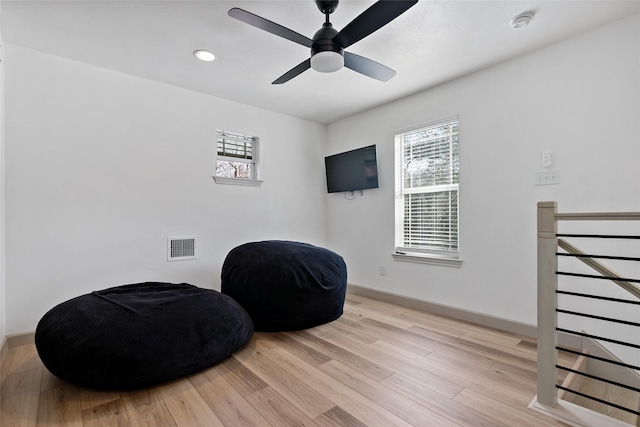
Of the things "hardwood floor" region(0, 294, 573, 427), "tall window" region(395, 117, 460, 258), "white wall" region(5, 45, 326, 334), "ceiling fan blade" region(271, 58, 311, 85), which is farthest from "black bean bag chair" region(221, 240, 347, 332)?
"ceiling fan blade" region(271, 58, 311, 85)

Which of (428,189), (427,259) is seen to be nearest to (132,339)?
(427,259)

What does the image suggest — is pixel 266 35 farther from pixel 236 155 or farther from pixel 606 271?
pixel 606 271

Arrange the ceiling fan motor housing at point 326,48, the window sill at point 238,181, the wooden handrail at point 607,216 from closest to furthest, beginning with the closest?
the wooden handrail at point 607,216
the ceiling fan motor housing at point 326,48
the window sill at point 238,181

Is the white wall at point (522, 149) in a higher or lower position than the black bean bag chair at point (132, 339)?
higher

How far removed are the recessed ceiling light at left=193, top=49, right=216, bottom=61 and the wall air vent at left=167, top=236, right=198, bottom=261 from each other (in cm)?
179

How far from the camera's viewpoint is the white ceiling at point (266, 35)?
207cm

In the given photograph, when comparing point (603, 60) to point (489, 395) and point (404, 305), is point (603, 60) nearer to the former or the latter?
point (489, 395)

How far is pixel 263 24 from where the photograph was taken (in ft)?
5.96

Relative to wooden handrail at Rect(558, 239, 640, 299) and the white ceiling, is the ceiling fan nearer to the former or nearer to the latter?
the white ceiling

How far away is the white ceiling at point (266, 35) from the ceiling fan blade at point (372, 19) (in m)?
0.31

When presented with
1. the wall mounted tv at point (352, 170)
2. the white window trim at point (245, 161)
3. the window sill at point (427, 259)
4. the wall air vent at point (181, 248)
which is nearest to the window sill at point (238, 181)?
the white window trim at point (245, 161)

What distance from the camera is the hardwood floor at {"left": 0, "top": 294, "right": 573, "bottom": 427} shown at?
1573mm

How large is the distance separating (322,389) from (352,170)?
2910mm

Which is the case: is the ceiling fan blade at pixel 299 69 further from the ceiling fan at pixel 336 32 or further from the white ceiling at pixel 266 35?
the white ceiling at pixel 266 35
